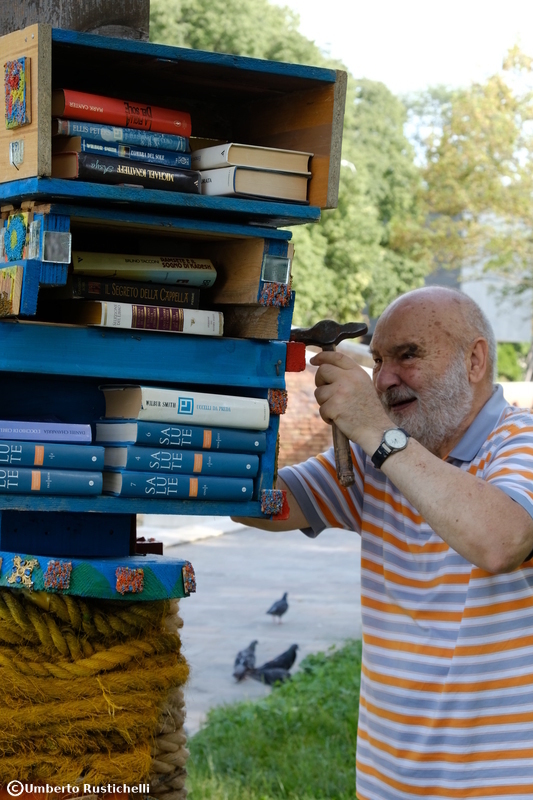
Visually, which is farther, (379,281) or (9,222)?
(379,281)

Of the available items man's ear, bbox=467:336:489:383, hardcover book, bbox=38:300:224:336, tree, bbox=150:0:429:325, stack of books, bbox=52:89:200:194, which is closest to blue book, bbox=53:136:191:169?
stack of books, bbox=52:89:200:194

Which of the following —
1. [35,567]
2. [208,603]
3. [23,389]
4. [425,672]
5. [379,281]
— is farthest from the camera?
[379,281]

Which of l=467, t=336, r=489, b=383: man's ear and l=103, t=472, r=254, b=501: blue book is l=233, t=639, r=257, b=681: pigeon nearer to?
l=467, t=336, r=489, b=383: man's ear

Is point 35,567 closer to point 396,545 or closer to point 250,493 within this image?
point 250,493

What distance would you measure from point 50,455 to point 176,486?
0.25 m

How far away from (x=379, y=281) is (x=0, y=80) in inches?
1138

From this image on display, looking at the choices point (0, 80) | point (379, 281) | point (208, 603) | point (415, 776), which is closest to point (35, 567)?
point (0, 80)

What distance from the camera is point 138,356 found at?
1956mm

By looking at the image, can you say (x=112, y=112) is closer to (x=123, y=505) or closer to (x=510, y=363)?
(x=123, y=505)

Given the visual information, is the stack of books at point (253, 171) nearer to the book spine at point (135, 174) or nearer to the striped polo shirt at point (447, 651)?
the book spine at point (135, 174)

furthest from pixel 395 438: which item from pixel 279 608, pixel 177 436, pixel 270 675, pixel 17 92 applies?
pixel 279 608

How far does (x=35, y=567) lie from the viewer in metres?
1.83

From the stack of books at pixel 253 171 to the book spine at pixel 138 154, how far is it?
5 centimetres

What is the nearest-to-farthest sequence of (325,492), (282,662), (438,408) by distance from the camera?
(438,408) → (325,492) → (282,662)
